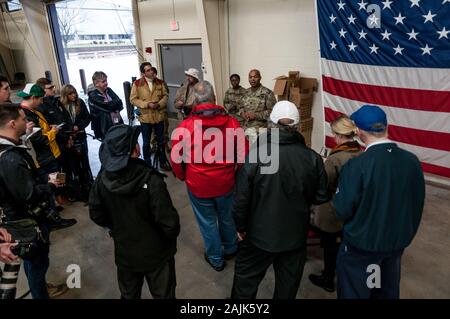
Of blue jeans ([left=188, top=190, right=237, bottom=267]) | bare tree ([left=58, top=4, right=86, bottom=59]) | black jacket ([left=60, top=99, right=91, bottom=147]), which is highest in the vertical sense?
bare tree ([left=58, top=4, right=86, bottom=59])

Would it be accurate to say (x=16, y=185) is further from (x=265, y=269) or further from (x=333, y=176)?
(x=333, y=176)

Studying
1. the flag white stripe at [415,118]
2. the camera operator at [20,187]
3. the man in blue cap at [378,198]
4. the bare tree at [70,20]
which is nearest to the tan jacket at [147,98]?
the camera operator at [20,187]

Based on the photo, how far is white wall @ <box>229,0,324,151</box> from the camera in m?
4.61

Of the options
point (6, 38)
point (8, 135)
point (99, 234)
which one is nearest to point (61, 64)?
point (6, 38)

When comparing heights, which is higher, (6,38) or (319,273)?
(6,38)

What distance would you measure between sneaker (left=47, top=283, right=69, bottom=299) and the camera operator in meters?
0.39

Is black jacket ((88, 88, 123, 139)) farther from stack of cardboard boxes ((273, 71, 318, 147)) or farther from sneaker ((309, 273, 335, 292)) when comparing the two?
sneaker ((309, 273, 335, 292))

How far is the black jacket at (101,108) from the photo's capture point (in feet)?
12.8

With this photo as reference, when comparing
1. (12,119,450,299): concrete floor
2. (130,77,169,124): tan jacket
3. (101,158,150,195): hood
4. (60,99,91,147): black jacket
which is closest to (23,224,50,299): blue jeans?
(12,119,450,299): concrete floor

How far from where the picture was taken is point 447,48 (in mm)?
3230

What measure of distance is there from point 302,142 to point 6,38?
13.4 meters

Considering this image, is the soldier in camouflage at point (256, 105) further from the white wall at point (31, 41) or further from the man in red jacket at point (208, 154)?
the white wall at point (31, 41)

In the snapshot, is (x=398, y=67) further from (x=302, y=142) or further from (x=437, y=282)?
(x=302, y=142)

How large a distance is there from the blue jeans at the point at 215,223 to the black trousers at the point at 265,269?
604mm
